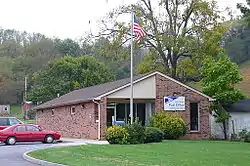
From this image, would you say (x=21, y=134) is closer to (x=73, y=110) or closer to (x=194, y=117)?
(x=73, y=110)

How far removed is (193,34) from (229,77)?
1233 centimetres

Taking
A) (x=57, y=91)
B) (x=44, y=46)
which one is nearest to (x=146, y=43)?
(x=57, y=91)

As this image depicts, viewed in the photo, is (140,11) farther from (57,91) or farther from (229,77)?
(57,91)

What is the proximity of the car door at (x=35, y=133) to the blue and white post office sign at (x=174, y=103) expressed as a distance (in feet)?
30.9

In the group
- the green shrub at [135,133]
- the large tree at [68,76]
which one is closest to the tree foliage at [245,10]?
the green shrub at [135,133]

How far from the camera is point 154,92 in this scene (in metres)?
35.4

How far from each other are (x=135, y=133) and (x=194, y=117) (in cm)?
1113

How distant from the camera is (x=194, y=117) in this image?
1457 inches

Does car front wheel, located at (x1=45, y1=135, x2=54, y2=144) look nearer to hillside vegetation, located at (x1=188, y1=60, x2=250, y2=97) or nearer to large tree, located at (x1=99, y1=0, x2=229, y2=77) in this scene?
large tree, located at (x1=99, y1=0, x2=229, y2=77)

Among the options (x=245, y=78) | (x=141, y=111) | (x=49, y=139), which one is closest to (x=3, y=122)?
(x=49, y=139)

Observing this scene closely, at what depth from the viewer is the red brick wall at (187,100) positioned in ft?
116

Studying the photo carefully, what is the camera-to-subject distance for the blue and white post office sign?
35.5 m

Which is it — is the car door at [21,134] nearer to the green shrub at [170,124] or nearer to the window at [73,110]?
the window at [73,110]

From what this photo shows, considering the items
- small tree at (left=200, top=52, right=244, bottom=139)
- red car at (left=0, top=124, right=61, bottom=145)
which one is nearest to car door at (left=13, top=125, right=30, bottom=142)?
red car at (left=0, top=124, right=61, bottom=145)
